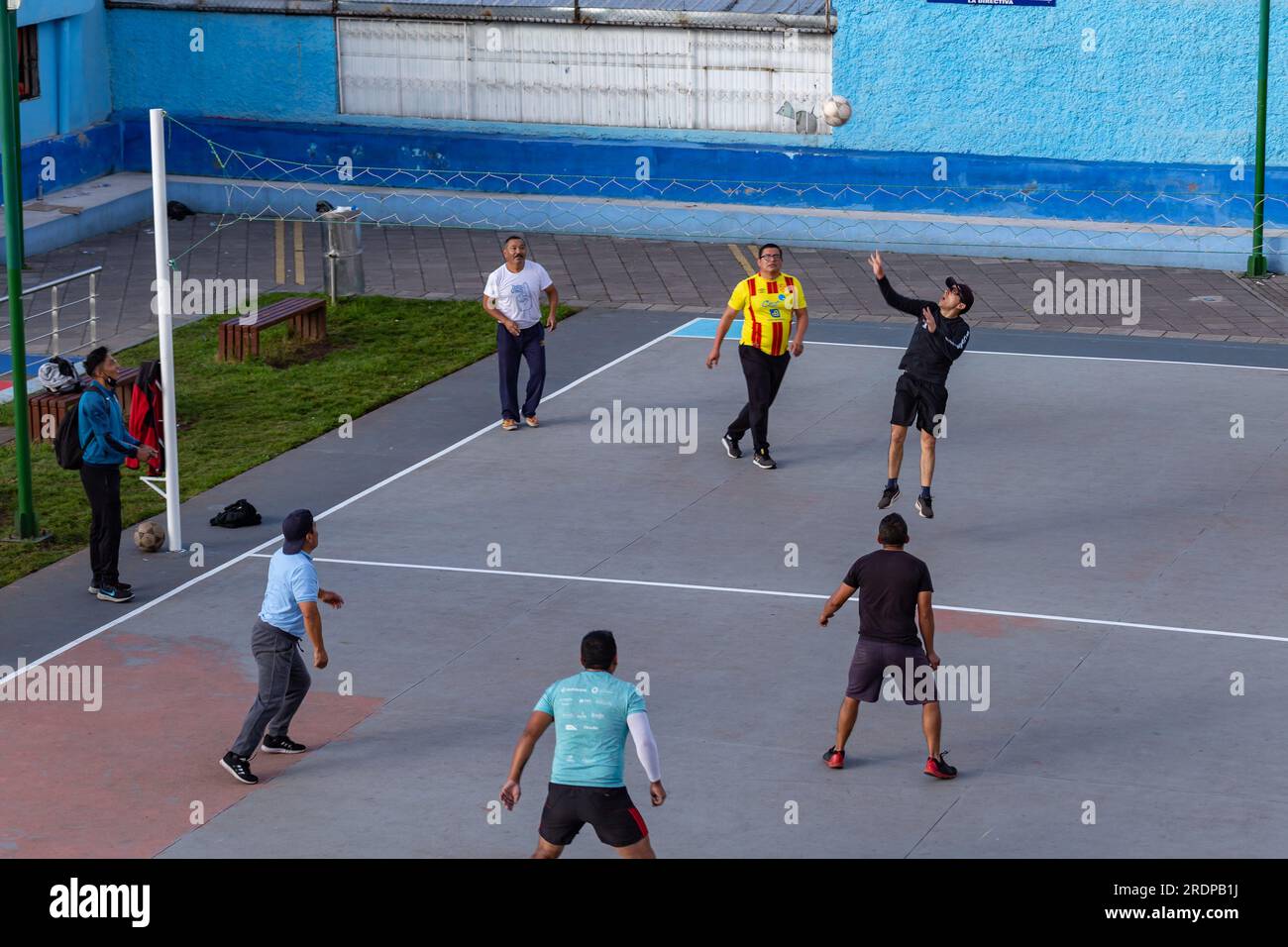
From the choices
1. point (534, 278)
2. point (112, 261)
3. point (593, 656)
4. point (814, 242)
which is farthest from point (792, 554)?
point (112, 261)

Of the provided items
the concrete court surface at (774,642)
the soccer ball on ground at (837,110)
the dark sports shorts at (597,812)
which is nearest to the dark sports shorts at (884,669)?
the concrete court surface at (774,642)

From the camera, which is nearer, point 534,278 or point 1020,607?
point 1020,607

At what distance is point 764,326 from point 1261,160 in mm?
10483

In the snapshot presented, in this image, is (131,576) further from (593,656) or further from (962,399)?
(962,399)

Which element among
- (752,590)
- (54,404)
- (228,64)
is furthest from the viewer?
(228,64)

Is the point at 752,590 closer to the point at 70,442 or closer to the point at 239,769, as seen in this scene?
the point at 239,769

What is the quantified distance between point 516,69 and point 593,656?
20126 millimetres

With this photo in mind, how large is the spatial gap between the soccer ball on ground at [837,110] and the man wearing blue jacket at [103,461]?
14.6 metres

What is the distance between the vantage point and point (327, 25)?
28719 millimetres

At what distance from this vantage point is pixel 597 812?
9.19 metres

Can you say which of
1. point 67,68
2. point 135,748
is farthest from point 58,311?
point 135,748

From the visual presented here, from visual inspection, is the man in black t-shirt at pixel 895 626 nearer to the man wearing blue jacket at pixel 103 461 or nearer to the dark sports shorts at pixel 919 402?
the dark sports shorts at pixel 919 402

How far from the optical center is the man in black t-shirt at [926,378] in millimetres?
15914

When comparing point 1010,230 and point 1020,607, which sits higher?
point 1010,230
